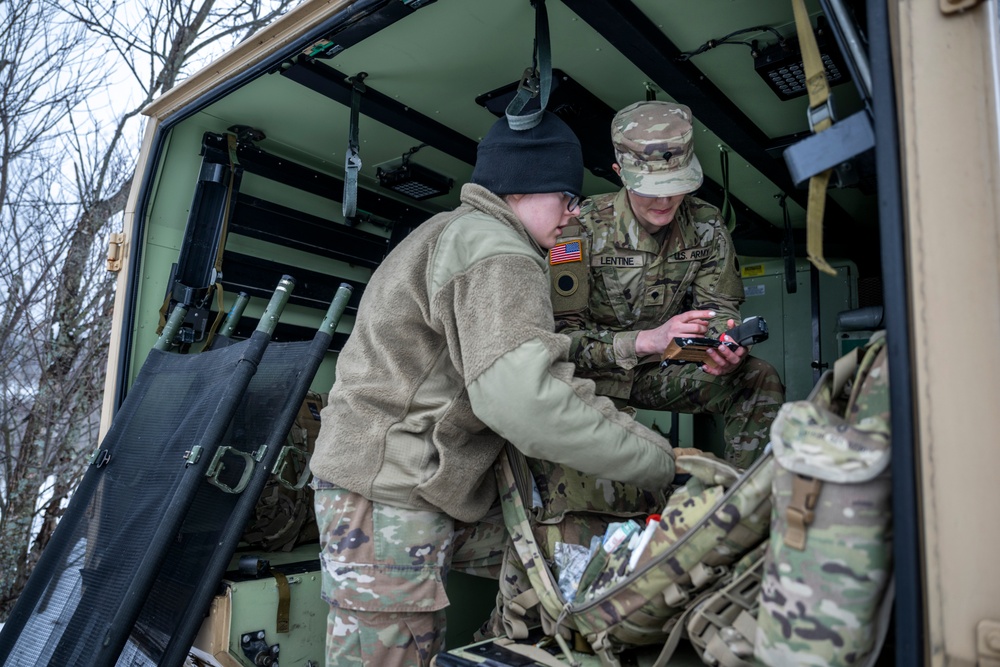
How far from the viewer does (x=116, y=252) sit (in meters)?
2.86

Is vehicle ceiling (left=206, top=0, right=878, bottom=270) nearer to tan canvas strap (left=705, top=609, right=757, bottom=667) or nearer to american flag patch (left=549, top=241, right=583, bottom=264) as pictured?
american flag patch (left=549, top=241, right=583, bottom=264)

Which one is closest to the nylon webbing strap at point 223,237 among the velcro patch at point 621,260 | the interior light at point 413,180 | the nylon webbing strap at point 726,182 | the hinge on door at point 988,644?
the interior light at point 413,180

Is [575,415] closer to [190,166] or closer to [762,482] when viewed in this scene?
[762,482]

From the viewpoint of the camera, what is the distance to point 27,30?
674 centimetres

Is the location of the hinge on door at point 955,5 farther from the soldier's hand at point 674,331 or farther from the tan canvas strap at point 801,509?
the soldier's hand at point 674,331

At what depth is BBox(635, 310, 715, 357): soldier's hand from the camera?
2.22 m

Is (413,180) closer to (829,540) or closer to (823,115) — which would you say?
(823,115)

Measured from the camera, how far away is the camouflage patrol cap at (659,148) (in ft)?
8.00

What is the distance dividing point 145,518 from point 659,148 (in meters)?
1.99

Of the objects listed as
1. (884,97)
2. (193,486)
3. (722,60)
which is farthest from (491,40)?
(193,486)

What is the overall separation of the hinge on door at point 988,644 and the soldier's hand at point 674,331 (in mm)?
1332

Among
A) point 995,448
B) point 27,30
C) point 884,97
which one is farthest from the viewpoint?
point 27,30

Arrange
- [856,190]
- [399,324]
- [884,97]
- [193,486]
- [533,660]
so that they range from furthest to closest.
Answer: [856,190], [193,486], [399,324], [533,660], [884,97]

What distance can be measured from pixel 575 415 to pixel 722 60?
1.45 m
